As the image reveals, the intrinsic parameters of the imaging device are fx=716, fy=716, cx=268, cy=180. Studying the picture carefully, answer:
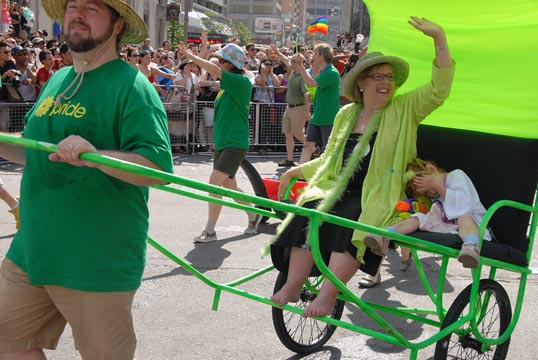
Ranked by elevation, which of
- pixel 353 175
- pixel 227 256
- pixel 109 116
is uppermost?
pixel 109 116

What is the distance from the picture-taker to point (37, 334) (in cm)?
292

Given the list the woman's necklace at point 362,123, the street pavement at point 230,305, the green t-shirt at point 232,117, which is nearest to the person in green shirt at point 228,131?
the green t-shirt at point 232,117

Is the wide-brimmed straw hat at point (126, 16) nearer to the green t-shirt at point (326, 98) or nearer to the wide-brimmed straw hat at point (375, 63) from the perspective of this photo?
the wide-brimmed straw hat at point (375, 63)

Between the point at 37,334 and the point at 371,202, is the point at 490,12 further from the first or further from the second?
the point at 37,334

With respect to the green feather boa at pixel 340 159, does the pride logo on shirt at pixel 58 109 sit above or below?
above

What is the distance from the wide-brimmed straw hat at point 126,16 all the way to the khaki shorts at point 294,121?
8.77m

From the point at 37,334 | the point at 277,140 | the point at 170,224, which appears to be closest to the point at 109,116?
the point at 37,334

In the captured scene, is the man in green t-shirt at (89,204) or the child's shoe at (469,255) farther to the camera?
the child's shoe at (469,255)

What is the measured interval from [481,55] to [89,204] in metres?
3.03

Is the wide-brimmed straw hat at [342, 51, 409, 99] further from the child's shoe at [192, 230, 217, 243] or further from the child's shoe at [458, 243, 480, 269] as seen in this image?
the child's shoe at [192, 230, 217, 243]

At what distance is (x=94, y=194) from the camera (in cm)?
273

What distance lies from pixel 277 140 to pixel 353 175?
9725 mm

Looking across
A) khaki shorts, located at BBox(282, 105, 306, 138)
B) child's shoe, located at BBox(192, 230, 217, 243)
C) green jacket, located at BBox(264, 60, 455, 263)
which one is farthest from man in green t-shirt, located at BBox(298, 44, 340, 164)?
green jacket, located at BBox(264, 60, 455, 263)

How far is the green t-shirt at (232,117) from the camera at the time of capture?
23.3ft
